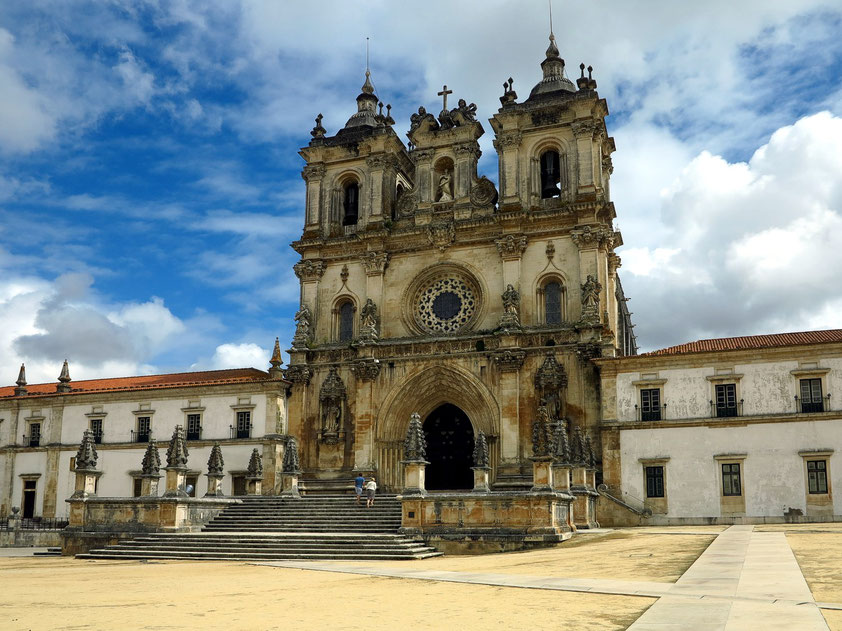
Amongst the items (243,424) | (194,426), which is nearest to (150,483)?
(243,424)

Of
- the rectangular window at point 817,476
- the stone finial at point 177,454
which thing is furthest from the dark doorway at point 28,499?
the rectangular window at point 817,476

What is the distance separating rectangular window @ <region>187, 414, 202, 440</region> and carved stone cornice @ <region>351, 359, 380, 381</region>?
353 inches

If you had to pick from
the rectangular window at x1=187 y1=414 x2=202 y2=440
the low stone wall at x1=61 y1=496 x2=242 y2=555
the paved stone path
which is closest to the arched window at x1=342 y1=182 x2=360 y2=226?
the rectangular window at x1=187 y1=414 x2=202 y2=440

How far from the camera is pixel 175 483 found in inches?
Answer: 1101

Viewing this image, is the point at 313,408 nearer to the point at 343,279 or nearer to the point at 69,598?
the point at 343,279

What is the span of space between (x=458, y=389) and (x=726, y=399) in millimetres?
11166

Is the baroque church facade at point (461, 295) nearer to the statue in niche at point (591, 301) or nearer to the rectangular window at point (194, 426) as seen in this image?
the statue in niche at point (591, 301)

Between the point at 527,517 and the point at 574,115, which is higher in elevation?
the point at 574,115

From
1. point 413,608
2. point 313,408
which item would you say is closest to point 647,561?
point 413,608

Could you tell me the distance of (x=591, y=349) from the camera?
114 feet

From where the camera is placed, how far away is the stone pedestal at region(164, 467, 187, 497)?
27.7 metres

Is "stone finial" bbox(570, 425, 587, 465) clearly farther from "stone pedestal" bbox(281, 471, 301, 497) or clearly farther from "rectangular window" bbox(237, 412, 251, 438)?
"rectangular window" bbox(237, 412, 251, 438)

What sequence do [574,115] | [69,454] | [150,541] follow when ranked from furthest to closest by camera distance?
[69,454]
[574,115]
[150,541]

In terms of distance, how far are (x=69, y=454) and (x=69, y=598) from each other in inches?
1243
